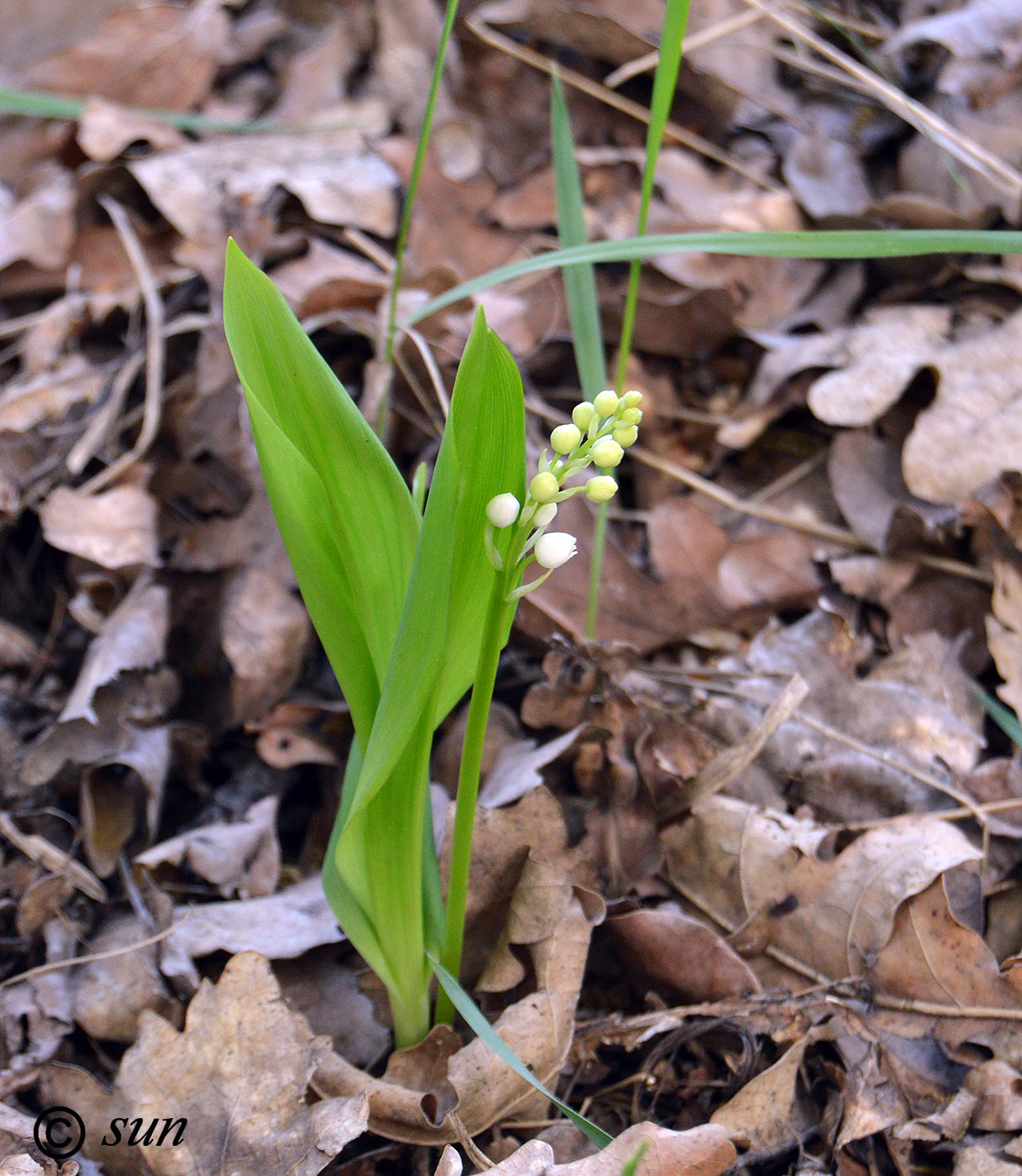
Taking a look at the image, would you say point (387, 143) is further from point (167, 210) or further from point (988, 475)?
point (988, 475)

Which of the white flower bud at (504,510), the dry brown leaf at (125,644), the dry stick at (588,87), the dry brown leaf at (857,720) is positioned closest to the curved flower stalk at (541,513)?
the white flower bud at (504,510)

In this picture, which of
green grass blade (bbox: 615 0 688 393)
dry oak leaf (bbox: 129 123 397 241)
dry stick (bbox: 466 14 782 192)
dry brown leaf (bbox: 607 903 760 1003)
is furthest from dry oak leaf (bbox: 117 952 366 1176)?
dry stick (bbox: 466 14 782 192)

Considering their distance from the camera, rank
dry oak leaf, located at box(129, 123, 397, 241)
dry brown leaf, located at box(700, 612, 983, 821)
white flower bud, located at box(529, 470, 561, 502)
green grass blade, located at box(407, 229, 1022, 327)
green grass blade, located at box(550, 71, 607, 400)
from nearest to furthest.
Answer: white flower bud, located at box(529, 470, 561, 502) < green grass blade, located at box(407, 229, 1022, 327) < green grass blade, located at box(550, 71, 607, 400) < dry brown leaf, located at box(700, 612, 983, 821) < dry oak leaf, located at box(129, 123, 397, 241)

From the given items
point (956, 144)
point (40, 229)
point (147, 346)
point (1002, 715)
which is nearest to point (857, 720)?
point (1002, 715)

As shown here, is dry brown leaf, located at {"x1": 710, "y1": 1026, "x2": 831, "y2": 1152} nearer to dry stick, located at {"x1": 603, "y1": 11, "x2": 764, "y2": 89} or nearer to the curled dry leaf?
the curled dry leaf

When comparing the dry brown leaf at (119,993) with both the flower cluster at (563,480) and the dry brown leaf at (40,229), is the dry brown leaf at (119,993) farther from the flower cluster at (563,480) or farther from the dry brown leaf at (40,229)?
the dry brown leaf at (40,229)

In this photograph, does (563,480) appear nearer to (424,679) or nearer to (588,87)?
(424,679)
